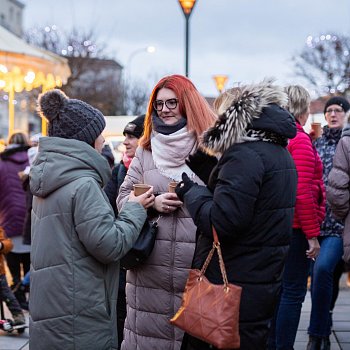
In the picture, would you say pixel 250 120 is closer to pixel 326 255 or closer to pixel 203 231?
pixel 203 231

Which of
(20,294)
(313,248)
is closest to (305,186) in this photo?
(313,248)

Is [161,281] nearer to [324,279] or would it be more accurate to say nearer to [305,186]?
[305,186]

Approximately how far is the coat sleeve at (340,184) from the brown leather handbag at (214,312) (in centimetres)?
216

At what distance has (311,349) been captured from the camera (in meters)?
6.51

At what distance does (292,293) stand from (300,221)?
21.8 inches

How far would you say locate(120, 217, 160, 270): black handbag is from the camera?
438 cm

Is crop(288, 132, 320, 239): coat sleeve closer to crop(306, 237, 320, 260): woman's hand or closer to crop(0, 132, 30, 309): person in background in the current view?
crop(306, 237, 320, 260): woman's hand

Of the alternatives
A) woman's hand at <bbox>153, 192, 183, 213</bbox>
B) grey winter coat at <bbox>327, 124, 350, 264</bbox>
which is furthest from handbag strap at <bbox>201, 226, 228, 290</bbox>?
grey winter coat at <bbox>327, 124, 350, 264</bbox>

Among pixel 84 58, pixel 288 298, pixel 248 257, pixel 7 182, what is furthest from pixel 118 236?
pixel 84 58

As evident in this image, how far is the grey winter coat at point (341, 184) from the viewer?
5.70 metres

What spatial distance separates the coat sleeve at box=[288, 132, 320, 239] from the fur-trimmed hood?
6.70ft

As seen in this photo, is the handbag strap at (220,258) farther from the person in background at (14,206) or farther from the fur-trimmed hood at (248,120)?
the person in background at (14,206)

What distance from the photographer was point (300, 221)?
5.97 metres

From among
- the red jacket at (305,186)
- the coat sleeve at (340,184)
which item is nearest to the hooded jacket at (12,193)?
the red jacket at (305,186)
